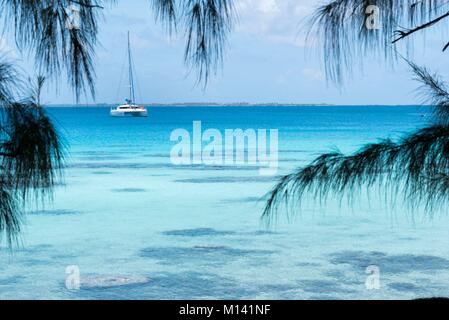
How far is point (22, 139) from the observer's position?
1.59 m

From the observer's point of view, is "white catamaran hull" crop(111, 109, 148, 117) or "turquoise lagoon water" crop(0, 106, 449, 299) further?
"white catamaran hull" crop(111, 109, 148, 117)

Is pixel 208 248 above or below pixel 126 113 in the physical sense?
below

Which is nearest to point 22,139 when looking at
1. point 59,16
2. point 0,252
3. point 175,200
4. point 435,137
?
point 59,16

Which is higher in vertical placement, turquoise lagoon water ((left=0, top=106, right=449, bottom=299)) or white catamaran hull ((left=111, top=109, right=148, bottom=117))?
white catamaran hull ((left=111, top=109, right=148, bottom=117))

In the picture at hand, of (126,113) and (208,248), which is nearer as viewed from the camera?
(208,248)

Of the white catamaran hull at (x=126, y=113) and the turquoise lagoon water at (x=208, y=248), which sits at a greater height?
the white catamaran hull at (x=126, y=113)

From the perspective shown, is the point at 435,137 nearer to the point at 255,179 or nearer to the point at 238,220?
the point at 238,220

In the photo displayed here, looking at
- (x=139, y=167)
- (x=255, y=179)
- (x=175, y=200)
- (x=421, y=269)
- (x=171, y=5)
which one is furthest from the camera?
(x=139, y=167)

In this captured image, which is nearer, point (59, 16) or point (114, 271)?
point (59, 16)

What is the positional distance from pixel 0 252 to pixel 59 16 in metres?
9.07

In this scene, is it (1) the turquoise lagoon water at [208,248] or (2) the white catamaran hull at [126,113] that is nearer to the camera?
(1) the turquoise lagoon water at [208,248]

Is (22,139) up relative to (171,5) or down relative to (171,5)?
down
